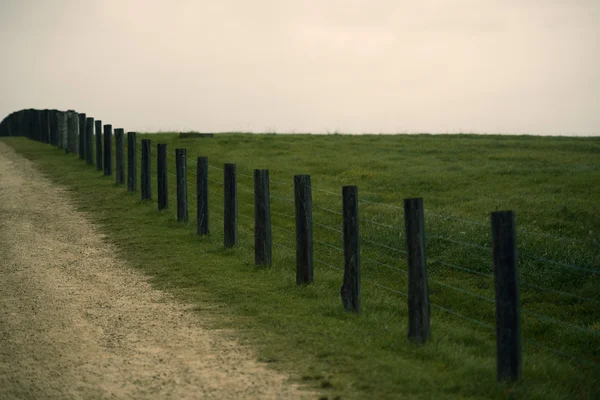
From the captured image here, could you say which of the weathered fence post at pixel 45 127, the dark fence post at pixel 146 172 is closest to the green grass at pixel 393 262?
the dark fence post at pixel 146 172

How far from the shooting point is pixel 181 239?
1477 cm

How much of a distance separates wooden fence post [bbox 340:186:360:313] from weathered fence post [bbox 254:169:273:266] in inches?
114

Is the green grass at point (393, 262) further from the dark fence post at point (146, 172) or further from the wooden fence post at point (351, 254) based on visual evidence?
the dark fence post at point (146, 172)

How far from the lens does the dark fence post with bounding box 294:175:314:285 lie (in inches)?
429

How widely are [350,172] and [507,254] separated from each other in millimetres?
17403

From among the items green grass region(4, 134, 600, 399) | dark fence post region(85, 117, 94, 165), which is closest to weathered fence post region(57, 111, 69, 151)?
green grass region(4, 134, 600, 399)

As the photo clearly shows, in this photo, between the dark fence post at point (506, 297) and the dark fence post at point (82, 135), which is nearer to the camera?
the dark fence post at point (506, 297)

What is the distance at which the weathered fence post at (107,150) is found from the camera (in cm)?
2225

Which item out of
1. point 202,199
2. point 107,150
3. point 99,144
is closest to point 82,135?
point 99,144

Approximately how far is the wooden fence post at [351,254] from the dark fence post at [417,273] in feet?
4.18

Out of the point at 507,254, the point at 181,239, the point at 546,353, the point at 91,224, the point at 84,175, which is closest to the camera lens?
the point at 507,254

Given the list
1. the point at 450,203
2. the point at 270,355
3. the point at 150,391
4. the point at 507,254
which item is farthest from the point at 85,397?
the point at 450,203

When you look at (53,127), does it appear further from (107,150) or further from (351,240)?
(351,240)

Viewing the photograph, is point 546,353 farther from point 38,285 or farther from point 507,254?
point 38,285
